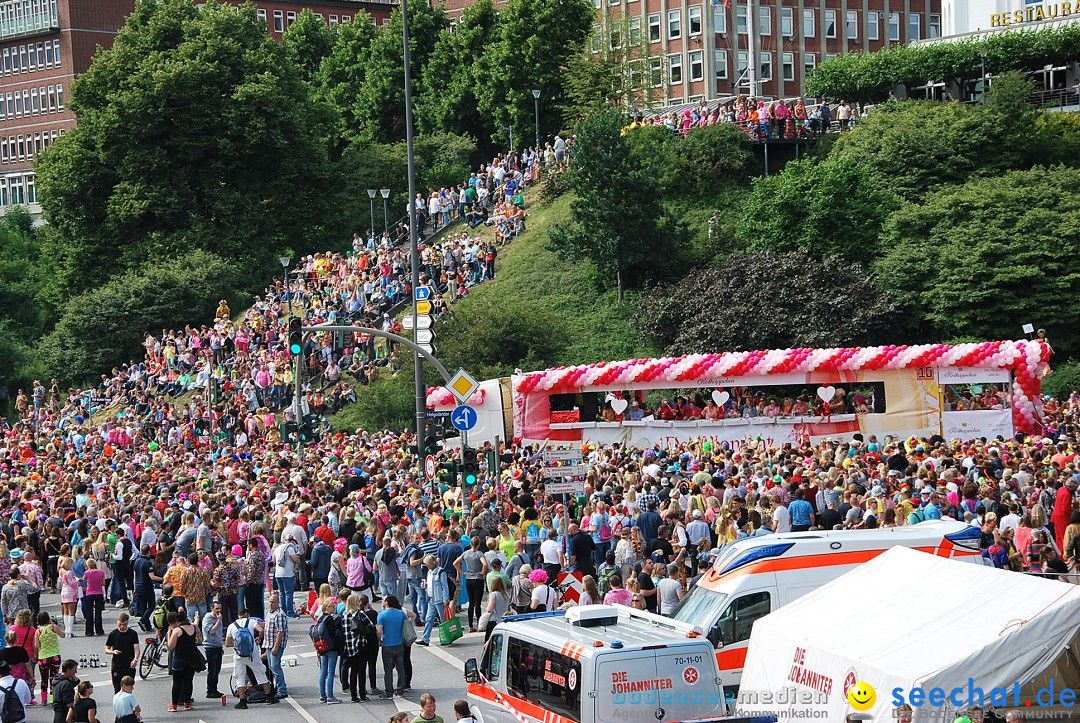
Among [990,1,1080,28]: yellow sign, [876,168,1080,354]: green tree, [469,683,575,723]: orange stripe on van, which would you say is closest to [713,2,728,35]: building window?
[990,1,1080,28]: yellow sign

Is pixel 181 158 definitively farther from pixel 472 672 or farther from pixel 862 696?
pixel 862 696

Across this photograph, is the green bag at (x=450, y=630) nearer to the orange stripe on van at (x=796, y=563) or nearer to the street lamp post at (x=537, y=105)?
the orange stripe on van at (x=796, y=563)

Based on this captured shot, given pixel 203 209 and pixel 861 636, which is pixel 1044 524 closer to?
pixel 861 636

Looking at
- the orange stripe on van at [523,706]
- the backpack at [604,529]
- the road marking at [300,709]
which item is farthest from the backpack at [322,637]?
the backpack at [604,529]

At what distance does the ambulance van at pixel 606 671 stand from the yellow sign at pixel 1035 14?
5530 cm

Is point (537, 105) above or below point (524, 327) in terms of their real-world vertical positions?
above

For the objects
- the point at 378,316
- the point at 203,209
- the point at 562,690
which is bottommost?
the point at 562,690

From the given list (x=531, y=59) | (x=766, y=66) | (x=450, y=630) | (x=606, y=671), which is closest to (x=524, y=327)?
(x=450, y=630)

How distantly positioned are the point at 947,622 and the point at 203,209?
2275 inches

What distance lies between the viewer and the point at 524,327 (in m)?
46.7

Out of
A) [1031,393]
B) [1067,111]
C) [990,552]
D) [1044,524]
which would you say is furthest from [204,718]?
[1067,111]

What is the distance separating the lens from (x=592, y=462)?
3145cm

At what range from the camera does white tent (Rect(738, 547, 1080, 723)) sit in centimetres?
1192

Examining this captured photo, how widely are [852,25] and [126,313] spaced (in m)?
44.4
